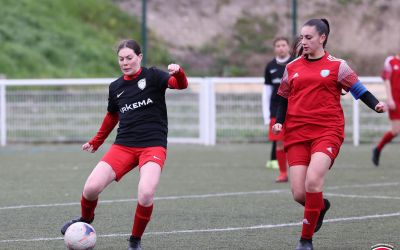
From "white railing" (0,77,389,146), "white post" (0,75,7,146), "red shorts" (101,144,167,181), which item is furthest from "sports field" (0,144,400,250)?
"white railing" (0,77,389,146)

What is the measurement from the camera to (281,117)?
867 centimetres

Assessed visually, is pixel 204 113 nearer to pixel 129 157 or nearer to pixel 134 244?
pixel 129 157

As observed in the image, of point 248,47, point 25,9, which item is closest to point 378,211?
point 25,9

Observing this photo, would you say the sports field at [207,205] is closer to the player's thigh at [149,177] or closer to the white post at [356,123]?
the player's thigh at [149,177]

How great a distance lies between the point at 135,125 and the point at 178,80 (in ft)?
1.79

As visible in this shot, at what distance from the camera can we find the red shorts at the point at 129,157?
838cm

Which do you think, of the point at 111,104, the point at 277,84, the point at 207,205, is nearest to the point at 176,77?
the point at 111,104

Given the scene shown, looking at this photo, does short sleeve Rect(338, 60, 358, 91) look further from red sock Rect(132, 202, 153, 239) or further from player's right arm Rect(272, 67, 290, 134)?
red sock Rect(132, 202, 153, 239)

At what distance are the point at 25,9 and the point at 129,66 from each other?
23.6 meters

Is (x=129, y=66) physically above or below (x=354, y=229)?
above

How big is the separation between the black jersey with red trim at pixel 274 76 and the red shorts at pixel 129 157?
620cm

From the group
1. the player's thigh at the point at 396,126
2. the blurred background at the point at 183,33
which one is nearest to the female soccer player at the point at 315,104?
the player's thigh at the point at 396,126

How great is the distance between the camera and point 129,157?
27.8 ft

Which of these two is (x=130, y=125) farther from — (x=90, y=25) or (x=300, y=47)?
(x=90, y=25)
